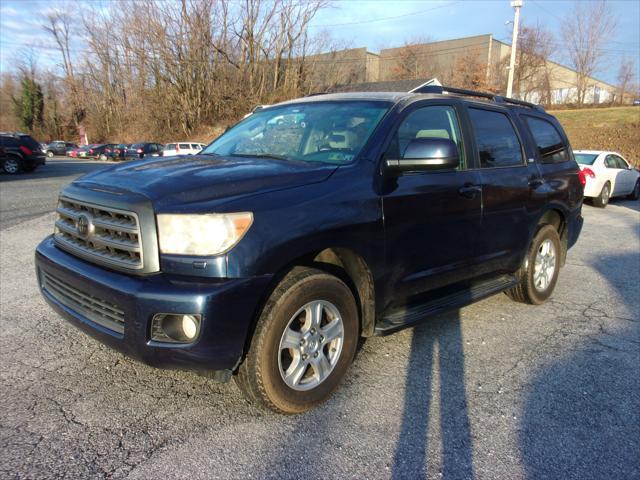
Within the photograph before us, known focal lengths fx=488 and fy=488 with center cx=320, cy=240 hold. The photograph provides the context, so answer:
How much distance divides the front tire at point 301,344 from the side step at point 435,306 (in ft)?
0.88

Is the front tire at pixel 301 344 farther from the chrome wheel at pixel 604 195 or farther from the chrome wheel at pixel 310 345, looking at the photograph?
the chrome wheel at pixel 604 195

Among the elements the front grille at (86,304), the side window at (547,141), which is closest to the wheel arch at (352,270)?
the front grille at (86,304)

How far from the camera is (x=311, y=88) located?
148 feet

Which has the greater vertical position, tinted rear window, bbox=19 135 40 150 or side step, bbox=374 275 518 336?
tinted rear window, bbox=19 135 40 150

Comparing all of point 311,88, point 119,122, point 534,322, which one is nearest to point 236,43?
point 311,88

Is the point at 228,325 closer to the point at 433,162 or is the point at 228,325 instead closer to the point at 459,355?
the point at 433,162

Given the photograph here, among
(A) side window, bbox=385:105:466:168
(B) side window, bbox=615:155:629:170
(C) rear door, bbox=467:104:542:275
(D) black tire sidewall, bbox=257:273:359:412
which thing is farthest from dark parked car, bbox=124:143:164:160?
(D) black tire sidewall, bbox=257:273:359:412

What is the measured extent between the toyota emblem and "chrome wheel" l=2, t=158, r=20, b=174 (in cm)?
2094

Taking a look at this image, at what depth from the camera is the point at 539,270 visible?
16.1 feet

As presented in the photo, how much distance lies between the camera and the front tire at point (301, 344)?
2.63 meters

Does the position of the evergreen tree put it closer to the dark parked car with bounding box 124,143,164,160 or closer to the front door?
the dark parked car with bounding box 124,143,164,160

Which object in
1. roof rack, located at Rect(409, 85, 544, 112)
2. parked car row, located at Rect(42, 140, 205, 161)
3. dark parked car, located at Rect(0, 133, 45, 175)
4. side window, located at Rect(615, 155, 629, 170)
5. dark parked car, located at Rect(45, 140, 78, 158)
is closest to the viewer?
roof rack, located at Rect(409, 85, 544, 112)

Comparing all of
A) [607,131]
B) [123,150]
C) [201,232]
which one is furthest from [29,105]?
[201,232]

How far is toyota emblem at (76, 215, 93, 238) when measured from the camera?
2832mm
